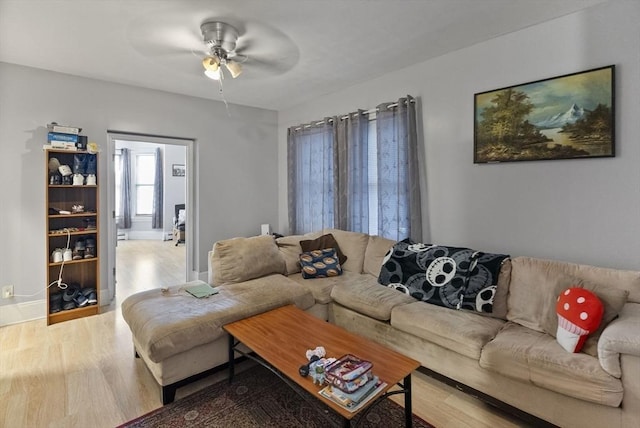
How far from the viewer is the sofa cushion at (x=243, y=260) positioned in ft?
9.75

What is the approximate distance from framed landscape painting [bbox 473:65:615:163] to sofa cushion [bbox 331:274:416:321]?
1.44 metres

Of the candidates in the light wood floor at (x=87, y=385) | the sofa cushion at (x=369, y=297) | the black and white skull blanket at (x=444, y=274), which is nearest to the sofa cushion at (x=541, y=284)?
the black and white skull blanket at (x=444, y=274)

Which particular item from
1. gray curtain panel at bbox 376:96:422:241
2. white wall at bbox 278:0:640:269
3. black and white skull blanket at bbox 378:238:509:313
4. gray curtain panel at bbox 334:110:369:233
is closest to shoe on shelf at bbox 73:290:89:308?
gray curtain panel at bbox 334:110:369:233

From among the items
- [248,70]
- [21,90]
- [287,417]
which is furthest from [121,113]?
[287,417]

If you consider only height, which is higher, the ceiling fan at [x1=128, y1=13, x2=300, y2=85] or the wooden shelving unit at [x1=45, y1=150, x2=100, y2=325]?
the ceiling fan at [x1=128, y1=13, x2=300, y2=85]

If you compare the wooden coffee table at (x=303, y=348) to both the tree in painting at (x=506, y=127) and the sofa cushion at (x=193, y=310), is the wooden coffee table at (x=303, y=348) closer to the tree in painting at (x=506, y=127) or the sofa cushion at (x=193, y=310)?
the sofa cushion at (x=193, y=310)

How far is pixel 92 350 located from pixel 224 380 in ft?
4.31

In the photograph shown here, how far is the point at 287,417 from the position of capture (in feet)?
6.27

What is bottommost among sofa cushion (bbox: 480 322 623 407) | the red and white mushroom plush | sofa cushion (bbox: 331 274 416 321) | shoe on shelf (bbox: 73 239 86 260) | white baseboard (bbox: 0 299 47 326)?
white baseboard (bbox: 0 299 47 326)

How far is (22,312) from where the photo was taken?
10.8 feet

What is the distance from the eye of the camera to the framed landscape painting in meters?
2.24

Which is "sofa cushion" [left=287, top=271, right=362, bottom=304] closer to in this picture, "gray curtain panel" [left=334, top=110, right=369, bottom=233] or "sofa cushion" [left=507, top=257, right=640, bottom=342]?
"gray curtain panel" [left=334, top=110, right=369, bottom=233]

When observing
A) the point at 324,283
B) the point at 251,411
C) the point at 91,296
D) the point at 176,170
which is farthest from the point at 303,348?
the point at 176,170

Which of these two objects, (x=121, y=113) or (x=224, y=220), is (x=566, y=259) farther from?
(x=121, y=113)
